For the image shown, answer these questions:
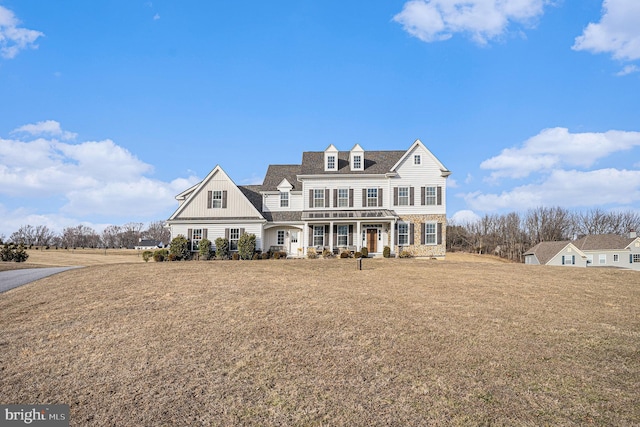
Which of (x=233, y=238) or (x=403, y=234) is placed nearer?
(x=403, y=234)

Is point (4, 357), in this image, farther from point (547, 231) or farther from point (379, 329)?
point (547, 231)

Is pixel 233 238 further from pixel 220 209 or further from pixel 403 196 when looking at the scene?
pixel 403 196

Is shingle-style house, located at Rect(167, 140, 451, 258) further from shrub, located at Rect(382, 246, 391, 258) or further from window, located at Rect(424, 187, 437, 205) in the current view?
shrub, located at Rect(382, 246, 391, 258)

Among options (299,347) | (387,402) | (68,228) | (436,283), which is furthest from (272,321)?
(68,228)

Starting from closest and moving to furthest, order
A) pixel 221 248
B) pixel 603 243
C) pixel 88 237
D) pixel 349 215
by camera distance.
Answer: pixel 221 248, pixel 349 215, pixel 603 243, pixel 88 237

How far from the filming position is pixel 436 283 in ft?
56.9

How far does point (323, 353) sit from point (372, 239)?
22.9 m

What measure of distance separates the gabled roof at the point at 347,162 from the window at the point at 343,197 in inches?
57.5

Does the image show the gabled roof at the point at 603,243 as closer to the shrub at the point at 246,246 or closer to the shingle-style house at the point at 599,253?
the shingle-style house at the point at 599,253

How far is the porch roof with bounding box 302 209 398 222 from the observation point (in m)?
29.9

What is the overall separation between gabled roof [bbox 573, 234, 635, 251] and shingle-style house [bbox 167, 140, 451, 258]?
31.5 m

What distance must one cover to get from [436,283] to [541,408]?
426 inches

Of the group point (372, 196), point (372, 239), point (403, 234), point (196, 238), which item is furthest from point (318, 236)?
point (196, 238)

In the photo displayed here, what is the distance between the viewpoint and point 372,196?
1254 inches
